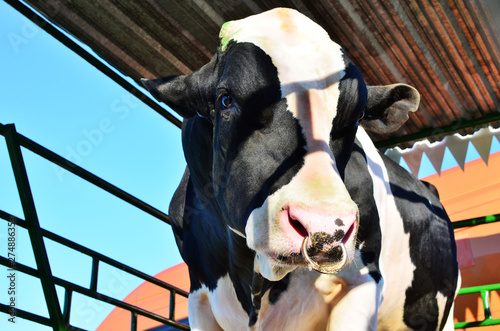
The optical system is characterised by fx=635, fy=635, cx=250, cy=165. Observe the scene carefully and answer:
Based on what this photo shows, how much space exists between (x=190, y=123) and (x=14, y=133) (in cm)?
116

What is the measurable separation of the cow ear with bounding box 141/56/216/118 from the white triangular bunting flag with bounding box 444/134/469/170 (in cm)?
347

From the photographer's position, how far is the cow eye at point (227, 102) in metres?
2.03

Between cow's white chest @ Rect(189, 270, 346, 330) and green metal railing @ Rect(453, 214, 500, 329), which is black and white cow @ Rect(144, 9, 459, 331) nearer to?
cow's white chest @ Rect(189, 270, 346, 330)

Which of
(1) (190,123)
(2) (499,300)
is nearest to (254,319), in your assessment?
(1) (190,123)

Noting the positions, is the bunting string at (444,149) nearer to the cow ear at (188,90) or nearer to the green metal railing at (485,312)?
the green metal railing at (485,312)

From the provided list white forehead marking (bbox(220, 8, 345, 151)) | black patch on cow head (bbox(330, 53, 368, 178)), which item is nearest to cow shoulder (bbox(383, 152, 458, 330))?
black patch on cow head (bbox(330, 53, 368, 178))

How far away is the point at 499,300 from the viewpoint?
602cm

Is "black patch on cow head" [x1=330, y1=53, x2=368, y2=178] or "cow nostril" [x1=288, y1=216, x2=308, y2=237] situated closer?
"cow nostril" [x1=288, y1=216, x2=308, y2=237]

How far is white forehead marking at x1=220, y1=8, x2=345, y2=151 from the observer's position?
1908 millimetres

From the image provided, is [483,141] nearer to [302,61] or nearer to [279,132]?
[302,61]

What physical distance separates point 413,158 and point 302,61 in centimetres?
368

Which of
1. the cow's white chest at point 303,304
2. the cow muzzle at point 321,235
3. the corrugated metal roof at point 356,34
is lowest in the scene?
the cow's white chest at point 303,304

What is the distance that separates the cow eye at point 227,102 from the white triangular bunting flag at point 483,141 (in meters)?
3.68

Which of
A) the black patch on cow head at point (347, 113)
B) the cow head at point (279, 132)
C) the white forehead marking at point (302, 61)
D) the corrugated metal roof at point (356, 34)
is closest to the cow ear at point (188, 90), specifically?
the cow head at point (279, 132)
